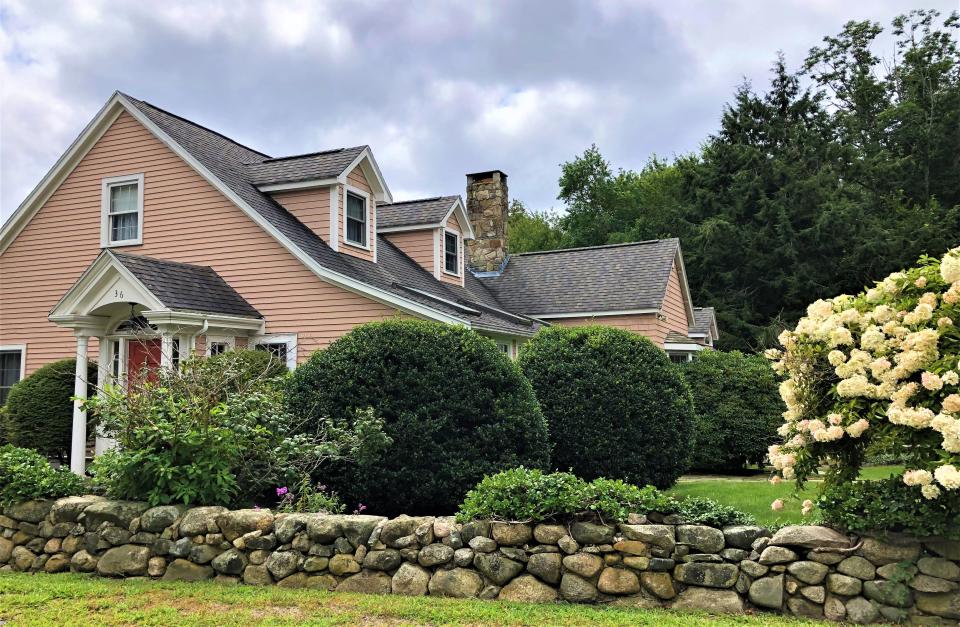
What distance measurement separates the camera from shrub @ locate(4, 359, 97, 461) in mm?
12609

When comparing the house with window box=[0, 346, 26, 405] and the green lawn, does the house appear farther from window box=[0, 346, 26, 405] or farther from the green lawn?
the green lawn

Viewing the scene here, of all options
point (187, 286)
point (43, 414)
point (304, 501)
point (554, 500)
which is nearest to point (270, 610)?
point (304, 501)

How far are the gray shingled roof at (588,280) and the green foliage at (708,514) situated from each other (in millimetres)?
12631

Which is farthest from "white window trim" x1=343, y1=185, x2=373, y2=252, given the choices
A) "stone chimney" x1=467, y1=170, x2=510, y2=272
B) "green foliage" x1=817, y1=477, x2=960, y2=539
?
"green foliage" x1=817, y1=477, x2=960, y2=539

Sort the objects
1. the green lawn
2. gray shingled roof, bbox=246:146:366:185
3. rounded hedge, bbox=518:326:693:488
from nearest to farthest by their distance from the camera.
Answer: the green lawn < rounded hedge, bbox=518:326:693:488 < gray shingled roof, bbox=246:146:366:185

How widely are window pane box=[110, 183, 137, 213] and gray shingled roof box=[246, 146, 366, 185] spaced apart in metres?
2.27

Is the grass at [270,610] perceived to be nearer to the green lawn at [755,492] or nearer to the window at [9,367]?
the green lawn at [755,492]

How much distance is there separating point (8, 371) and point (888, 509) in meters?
16.2

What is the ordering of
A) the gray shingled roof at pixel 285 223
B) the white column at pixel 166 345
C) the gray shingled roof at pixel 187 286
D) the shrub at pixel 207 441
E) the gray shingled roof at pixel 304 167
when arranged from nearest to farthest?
1. the shrub at pixel 207 441
2. the white column at pixel 166 345
3. the gray shingled roof at pixel 187 286
4. the gray shingled roof at pixel 285 223
5. the gray shingled roof at pixel 304 167

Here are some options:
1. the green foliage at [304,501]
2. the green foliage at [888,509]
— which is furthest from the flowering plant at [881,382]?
the green foliage at [304,501]

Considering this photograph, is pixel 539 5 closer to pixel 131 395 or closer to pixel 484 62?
pixel 484 62

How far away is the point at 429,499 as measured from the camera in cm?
812

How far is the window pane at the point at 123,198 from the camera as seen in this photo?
49.7 feet

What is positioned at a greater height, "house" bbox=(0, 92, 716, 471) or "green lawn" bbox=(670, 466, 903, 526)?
"house" bbox=(0, 92, 716, 471)
